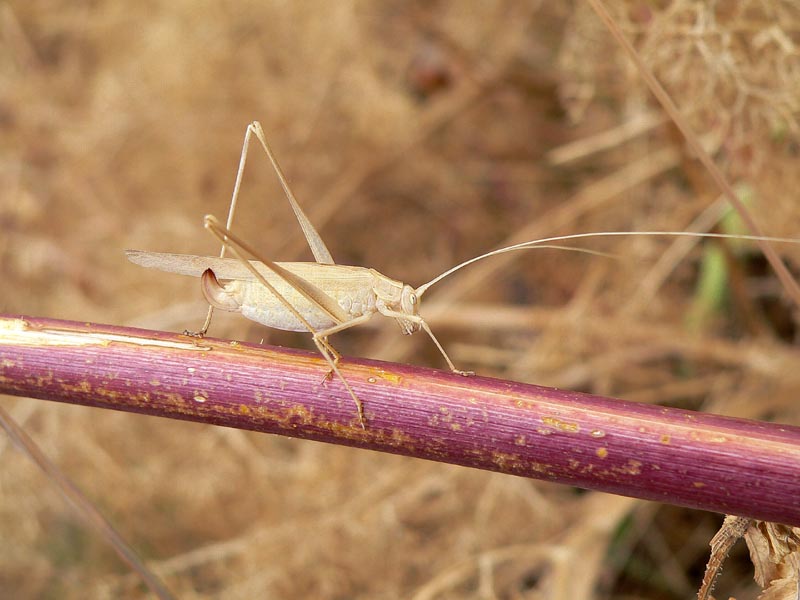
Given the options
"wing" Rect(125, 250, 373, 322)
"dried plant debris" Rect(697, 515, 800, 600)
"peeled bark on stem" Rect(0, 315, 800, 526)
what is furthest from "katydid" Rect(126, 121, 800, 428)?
"dried plant debris" Rect(697, 515, 800, 600)

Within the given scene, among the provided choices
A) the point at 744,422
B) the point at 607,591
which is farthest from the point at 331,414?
the point at 607,591

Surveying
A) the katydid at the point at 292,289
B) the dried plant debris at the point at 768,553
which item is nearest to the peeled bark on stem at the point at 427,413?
the dried plant debris at the point at 768,553

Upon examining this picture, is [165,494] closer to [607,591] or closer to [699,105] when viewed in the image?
[607,591]

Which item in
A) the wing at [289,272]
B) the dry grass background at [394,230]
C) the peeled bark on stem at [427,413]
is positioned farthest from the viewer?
the dry grass background at [394,230]

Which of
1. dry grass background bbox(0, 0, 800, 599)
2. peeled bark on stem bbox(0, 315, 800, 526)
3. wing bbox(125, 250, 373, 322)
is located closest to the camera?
peeled bark on stem bbox(0, 315, 800, 526)

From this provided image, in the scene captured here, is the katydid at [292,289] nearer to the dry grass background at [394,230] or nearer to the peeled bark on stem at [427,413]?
the peeled bark on stem at [427,413]

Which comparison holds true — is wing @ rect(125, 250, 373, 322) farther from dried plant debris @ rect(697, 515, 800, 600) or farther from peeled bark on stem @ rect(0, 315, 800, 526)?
dried plant debris @ rect(697, 515, 800, 600)
